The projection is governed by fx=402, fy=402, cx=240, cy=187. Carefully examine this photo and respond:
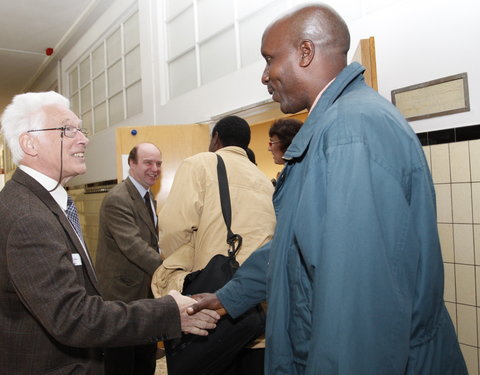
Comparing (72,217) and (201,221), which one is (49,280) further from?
(201,221)

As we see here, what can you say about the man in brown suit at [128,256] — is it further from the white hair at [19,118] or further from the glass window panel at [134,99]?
the glass window panel at [134,99]

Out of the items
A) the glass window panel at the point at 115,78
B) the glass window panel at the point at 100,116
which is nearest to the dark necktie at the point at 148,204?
the glass window panel at the point at 115,78

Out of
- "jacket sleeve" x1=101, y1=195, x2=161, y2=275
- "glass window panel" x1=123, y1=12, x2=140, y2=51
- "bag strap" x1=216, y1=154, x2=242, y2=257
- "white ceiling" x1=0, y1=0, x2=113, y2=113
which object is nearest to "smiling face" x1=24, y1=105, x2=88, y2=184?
"bag strap" x1=216, y1=154, x2=242, y2=257

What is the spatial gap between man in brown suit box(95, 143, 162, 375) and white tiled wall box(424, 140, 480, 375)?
179 cm

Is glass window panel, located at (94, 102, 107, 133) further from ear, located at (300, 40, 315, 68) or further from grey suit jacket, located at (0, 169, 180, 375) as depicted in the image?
ear, located at (300, 40, 315, 68)

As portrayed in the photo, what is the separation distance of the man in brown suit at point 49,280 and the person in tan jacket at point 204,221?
0.32 metres

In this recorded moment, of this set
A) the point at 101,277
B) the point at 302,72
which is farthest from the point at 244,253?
the point at 101,277

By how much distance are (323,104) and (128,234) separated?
6.87 feet

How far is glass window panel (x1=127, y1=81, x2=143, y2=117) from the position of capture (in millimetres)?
5234

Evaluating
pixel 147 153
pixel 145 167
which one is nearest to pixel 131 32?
pixel 147 153

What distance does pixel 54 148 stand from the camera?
1.42 m

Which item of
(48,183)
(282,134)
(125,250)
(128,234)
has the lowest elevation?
(125,250)

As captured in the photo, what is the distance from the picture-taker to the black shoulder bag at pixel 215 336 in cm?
161

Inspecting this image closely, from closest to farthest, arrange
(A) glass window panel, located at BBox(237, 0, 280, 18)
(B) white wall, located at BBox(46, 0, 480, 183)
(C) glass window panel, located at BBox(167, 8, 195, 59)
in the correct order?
1. (B) white wall, located at BBox(46, 0, 480, 183)
2. (A) glass window panel, located at BBox(237, 0, 280, 18)
3. (C) glass window panel, located at BBox(167, 8, 195, 59)
